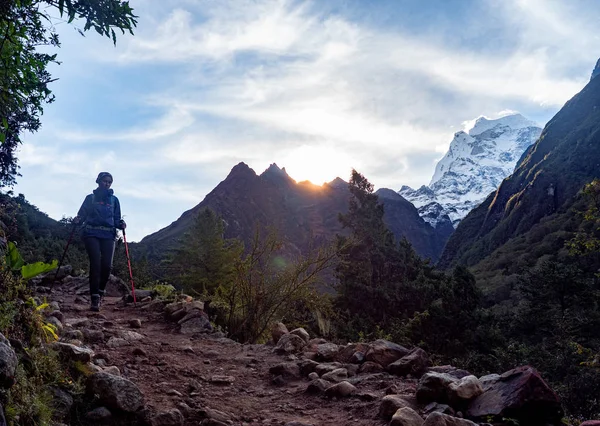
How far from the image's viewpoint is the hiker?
6992mm

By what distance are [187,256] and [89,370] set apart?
1263 cm

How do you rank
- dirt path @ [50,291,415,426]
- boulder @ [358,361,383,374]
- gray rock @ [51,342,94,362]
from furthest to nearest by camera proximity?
1. boulder @ [358,361,383,374]
2. dirt path @ [50,291,415,426]
3. gray rock @ [51,342,94,362]

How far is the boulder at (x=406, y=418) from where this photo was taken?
3344 mm

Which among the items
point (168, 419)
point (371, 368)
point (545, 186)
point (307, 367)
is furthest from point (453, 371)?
point (545, 186)

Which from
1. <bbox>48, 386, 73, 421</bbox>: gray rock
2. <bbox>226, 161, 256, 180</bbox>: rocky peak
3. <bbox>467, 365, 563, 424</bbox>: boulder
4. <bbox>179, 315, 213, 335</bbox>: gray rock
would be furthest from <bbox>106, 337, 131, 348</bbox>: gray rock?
<bbox>226, 161, 256, 180</bbox>: rocky peak

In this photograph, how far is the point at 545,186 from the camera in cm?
9694

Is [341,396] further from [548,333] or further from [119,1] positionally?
[548,333]

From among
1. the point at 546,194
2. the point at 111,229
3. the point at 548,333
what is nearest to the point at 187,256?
the point at 111,229

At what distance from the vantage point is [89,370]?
3.54 m

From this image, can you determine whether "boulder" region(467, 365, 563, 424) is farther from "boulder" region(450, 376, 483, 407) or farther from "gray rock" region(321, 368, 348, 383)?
"gray rock" region(321, 368, 348, 383)

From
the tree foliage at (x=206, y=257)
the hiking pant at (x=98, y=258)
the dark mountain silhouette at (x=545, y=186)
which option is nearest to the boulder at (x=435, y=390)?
the hiking pant at (x=98, y=258)

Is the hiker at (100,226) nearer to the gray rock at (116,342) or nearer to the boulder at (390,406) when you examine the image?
the gray rock at (116,342)

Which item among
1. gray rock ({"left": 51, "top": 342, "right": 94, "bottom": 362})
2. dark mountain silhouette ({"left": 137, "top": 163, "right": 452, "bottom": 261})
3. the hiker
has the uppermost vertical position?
dark mountain silhouette ({"left": 137, "top": 163, "right": 452, "bottom": 261})

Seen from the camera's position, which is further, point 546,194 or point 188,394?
point 546,194
